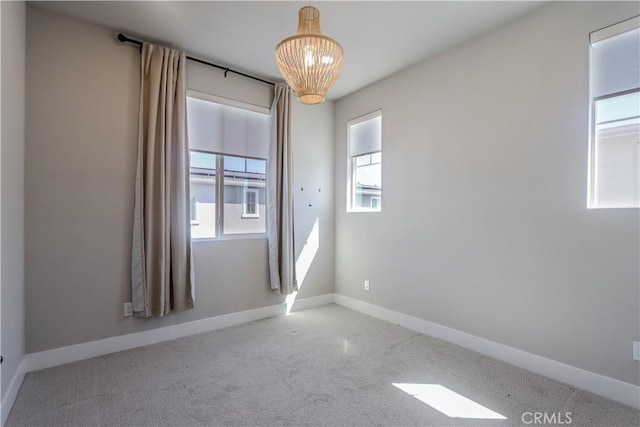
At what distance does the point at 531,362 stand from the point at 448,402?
0.92 metres

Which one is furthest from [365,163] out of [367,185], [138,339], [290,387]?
[138,339]

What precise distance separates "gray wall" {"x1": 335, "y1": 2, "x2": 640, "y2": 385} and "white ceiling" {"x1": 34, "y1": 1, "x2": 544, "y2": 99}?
0.26 meters

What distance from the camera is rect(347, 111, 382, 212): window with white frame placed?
3.94 metres

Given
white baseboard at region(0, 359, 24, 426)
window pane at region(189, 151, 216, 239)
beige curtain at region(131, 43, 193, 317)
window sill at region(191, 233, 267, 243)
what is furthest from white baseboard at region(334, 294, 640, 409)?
white baseboard at region(0, 359, 24, 426)

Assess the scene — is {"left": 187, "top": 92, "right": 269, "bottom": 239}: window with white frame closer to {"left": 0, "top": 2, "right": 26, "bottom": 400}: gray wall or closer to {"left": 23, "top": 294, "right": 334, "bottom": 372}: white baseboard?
{"left": 23, "top": 294, "right": 334, "bottom": 372}: white baseboard

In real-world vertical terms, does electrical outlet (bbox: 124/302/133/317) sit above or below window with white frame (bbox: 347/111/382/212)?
below

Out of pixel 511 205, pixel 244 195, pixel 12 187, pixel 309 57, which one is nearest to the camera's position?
pixel 309 57

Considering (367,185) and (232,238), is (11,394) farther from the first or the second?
(367,185)

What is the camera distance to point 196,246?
331 cm

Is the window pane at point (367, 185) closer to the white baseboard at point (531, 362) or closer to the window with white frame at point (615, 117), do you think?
the white baseboard at point (531, 362)

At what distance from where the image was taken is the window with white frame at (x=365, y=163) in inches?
155

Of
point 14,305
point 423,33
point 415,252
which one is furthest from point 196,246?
point 423,33

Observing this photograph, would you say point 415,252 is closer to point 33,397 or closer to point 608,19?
point 608,19

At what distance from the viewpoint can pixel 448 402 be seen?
2.10 metres
